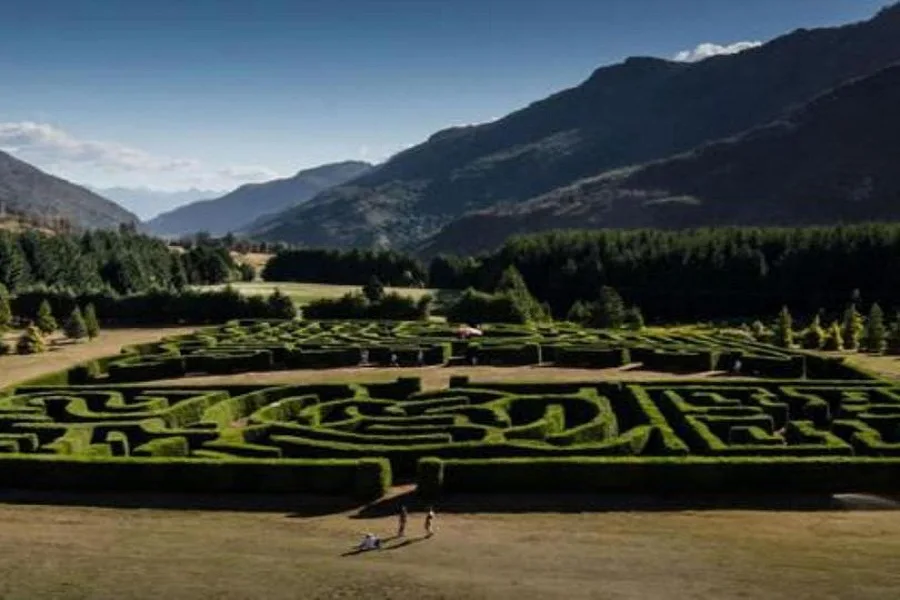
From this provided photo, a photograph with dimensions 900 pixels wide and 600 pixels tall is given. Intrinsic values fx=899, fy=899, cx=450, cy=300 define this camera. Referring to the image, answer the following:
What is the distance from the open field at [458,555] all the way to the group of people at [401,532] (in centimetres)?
36

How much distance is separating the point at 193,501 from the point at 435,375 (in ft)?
84.1

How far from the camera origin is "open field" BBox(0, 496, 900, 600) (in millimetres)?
21594

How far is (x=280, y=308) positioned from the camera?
9031 centimetres

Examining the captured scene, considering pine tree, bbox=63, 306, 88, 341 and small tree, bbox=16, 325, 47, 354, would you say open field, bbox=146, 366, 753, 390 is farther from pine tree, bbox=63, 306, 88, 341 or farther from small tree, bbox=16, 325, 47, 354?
pine tree, bbox=63, 306, 88, 341

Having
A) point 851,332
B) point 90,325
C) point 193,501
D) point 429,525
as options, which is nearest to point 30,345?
point 90,325

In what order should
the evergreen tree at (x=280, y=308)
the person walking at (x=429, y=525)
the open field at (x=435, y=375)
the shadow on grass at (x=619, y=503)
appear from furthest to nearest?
the evergreen tree at (x=280, y=308)
the open field at (x=435, y=375)
the shadow on grass at (x=619, y=503)
the person walking at (x=429, y=525)

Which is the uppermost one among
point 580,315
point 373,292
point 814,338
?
point 373,292

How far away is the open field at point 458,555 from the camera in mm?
21594

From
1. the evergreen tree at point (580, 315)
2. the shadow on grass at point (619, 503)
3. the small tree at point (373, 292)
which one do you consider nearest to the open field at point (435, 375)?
the shadow on grass at point (619, 503)

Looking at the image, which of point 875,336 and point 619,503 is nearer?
point 619,503

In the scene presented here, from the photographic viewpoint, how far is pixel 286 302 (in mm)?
90875

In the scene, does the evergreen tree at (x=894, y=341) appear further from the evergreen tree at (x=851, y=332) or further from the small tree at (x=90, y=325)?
the small tree at (x=90, y=325)

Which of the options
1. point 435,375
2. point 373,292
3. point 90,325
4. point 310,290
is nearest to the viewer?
point 435,375

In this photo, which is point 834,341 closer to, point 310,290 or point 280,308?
point 280,308
